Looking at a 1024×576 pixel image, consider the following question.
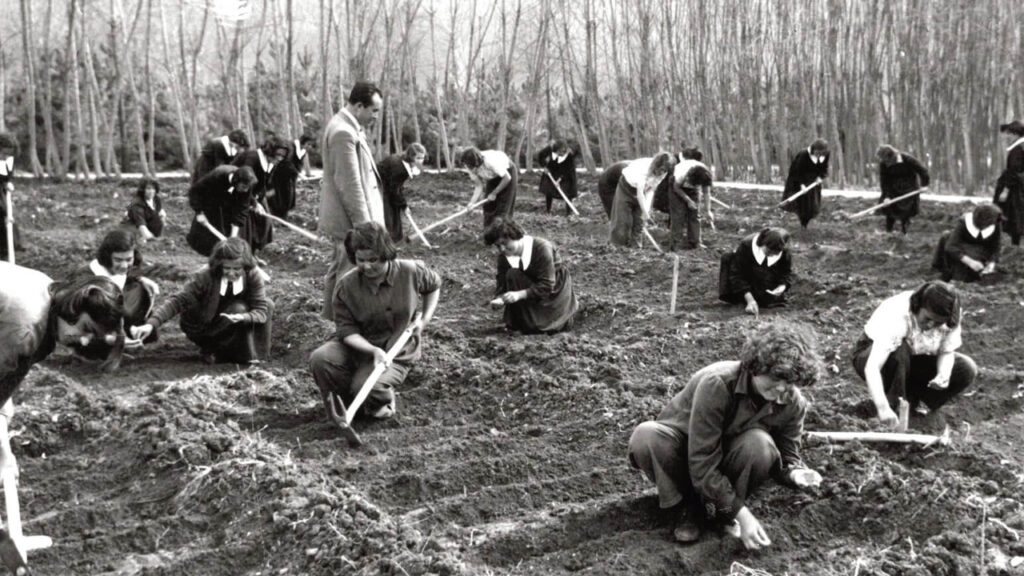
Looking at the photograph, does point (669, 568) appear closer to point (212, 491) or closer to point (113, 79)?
point (212, 491)

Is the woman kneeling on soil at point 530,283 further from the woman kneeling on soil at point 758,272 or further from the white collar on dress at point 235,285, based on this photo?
the white collar on dress at point 235,285

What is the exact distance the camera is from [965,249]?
306 inches

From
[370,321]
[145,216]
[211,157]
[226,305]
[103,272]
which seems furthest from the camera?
[145,216]

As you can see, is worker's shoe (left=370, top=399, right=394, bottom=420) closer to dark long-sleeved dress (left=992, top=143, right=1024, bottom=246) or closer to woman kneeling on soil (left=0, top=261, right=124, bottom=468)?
woman kneeling on soil (left=0, top=261, right=124, bottom=468)

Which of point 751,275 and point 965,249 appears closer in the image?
point 751,275

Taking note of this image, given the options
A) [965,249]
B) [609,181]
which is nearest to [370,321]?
[965,249]

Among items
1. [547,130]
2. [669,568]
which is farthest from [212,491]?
[547,130]

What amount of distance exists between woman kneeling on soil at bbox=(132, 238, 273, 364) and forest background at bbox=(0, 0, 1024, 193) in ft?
29.8

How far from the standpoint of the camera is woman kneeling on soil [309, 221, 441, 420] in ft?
15.6

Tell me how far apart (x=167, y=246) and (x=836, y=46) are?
28.0 ft

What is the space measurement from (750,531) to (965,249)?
5.07 m

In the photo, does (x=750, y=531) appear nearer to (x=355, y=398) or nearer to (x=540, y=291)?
(x=355, y=398)

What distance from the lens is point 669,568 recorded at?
3549mm

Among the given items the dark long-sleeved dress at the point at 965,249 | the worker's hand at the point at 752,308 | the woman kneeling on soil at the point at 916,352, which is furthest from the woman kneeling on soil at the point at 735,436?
the dark long-sleeved dress at the point at 965,249
